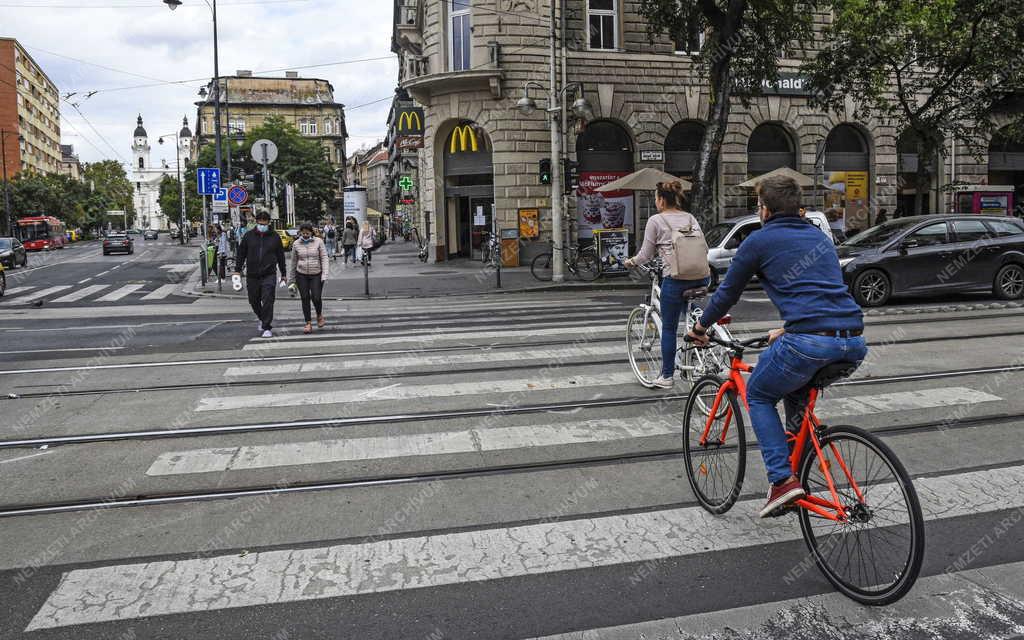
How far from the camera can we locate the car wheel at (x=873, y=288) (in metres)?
13.8

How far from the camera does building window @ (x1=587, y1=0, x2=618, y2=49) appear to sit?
26.7 meters

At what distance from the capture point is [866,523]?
3350 millimetres

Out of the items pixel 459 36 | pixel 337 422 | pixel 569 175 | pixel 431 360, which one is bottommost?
pixel 337 422

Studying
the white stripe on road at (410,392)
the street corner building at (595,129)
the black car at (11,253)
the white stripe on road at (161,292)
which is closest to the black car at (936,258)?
the white stripe on road at (410,392)

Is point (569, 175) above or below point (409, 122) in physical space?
below

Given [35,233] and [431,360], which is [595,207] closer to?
[431,360]

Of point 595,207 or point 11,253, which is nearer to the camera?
point 595,207

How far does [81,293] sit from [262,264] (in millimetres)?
13072

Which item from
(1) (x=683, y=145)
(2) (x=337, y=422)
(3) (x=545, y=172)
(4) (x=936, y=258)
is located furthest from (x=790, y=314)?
(1) (x=683, y=145)

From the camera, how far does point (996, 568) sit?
371cm

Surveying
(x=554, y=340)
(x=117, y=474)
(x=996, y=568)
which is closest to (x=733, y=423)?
(x=996, y=568)

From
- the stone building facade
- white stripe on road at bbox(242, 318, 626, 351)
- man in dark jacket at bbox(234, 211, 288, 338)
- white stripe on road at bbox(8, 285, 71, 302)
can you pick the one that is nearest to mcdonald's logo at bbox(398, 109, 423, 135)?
white stripe on road at bbox(8, 285, 71, 302)

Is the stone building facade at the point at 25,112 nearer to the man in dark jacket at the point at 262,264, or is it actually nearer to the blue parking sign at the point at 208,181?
the blue parking sign at the point at 208,181

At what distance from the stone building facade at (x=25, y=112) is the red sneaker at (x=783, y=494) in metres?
89.3
